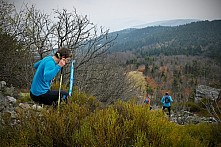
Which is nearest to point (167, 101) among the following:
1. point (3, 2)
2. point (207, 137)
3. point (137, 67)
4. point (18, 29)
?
point (207, 137)

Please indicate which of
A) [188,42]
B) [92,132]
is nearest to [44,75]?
[92,132]

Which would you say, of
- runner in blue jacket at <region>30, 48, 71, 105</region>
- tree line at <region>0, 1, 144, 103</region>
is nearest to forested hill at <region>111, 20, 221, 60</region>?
tree line at <region>0, 1, 144, 103</region>

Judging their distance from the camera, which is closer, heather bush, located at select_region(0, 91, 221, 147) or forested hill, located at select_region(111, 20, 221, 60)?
heather bush, located at select_region(0, 91, 221, 147)

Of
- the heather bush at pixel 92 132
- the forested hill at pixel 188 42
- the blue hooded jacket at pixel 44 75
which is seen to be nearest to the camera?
the heather bush at pixel 92 132

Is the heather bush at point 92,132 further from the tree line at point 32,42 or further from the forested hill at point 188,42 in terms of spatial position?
the forested hill at point 188,42

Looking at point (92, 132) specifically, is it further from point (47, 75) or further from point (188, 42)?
point (188, 42)

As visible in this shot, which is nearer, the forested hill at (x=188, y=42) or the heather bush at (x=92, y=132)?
the heather bush at (x=92, y=132)

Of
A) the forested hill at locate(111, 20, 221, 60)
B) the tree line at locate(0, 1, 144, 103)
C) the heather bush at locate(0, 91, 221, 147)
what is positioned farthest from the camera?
the forested hill at locate(111, 20, 221, 60)

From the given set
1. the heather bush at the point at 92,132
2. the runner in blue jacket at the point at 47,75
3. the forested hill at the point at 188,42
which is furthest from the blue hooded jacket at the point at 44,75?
the forested hill at the point at 188,42

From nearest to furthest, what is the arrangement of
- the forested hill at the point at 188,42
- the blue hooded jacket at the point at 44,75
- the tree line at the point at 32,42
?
the blue hooded jacket at the point at 44,75 < the tree line at the point at 32,42 < the forested hill at the point at 188,42

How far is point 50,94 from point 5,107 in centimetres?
106

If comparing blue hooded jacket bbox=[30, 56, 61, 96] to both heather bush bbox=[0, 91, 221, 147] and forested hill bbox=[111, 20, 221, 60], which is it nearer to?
heather bush bbox=[0, 91, 221, 147]

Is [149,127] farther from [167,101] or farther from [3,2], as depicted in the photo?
[167,101]

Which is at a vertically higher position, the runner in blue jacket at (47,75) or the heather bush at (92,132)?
the runner in blue jacket at (47,75)
